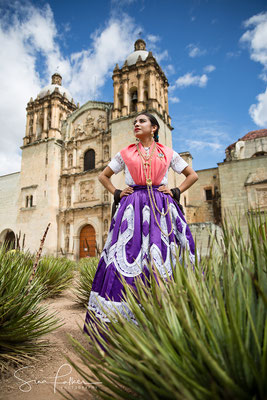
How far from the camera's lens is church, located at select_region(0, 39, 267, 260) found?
52.4 feet

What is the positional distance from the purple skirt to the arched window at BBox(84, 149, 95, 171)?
16.6m

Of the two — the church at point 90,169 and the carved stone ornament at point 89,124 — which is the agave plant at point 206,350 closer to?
the church at point 90,169

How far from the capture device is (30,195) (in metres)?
18.9

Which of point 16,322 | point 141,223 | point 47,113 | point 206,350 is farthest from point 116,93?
point 206,350

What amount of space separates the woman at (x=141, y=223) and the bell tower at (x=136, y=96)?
41.7 feet

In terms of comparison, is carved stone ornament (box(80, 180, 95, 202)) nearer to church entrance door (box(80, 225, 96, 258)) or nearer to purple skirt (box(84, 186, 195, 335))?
church entrance door (box(80, 225, 96, 258))

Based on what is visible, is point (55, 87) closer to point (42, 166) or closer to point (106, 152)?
point (42, 166)

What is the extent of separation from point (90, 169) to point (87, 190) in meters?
1.64

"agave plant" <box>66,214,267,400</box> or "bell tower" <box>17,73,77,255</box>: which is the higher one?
"bell tower" <box>17,73,77,255</box>

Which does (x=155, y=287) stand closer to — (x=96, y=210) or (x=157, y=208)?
(x=157, y=208)

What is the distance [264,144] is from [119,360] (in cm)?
2091

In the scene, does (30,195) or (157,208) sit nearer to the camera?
(157,208)

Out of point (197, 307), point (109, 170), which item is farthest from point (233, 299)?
point (109, 170)

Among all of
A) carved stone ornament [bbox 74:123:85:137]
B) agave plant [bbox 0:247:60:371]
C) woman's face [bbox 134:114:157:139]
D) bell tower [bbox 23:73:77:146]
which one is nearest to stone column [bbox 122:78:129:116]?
carved stone ornament [bbox 74:123:85:137]
